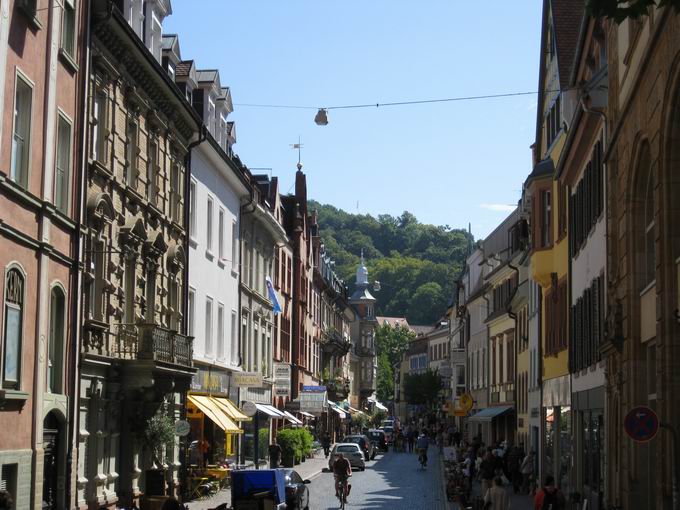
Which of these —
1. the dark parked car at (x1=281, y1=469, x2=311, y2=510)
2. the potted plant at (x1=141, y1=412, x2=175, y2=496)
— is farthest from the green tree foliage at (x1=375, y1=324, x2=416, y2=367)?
the dark parked car at (x1=281, y1=469, x2=311, y2=510)

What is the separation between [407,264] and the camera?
18038 centimetres

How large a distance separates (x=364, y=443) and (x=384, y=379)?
105 m

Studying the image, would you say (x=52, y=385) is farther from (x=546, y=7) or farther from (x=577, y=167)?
(x=546, y=7)

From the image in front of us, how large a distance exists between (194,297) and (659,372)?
21268 millimetres

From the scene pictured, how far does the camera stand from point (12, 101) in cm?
1923

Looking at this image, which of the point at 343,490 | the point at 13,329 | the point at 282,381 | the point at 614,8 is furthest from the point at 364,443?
the point at 614,8

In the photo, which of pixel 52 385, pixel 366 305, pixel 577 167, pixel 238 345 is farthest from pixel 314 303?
pixel 366 305

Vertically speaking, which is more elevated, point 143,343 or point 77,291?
point 77,291

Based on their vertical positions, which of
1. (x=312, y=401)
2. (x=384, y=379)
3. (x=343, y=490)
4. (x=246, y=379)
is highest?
(x=384, y=379)

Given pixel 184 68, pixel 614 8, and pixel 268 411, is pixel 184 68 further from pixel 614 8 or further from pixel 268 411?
pixel 614 8

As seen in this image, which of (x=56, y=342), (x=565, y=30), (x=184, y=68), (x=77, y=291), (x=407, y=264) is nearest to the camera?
(x=56, y=342)

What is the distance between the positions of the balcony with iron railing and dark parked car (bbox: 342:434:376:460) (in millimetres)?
33021

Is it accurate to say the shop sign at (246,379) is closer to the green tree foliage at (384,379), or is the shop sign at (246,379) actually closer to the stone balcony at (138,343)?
the stone balcony at (138,343)

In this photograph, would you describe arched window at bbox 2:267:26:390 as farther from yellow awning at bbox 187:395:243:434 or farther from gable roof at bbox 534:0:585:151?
gable roof at bbox 534:0:585:151
